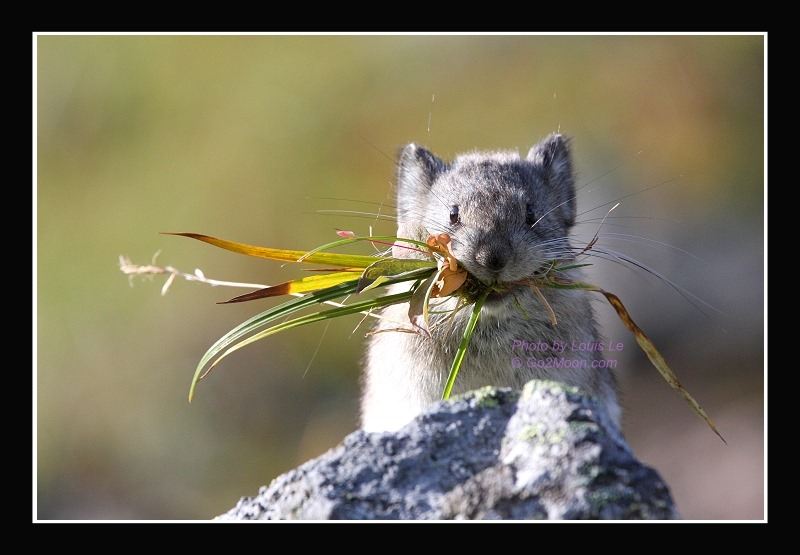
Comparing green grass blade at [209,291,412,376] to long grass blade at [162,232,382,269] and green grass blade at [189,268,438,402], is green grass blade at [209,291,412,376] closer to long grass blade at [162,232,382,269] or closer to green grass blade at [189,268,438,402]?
green grass blade at [189,268,438,402]

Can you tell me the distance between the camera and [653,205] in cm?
1465

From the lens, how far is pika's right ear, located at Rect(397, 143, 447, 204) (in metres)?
7.75

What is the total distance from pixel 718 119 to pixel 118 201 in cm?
947

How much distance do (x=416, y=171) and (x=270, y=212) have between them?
7.36m

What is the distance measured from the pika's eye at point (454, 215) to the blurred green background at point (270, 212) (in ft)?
22.8

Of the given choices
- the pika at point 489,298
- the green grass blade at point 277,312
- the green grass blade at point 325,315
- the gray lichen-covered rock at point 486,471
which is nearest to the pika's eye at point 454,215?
the pika at point 489,298

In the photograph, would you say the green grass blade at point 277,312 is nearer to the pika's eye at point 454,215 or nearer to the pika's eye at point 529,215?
the pika's eye at point 454,215

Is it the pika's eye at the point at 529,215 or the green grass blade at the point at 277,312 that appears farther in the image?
the pika's eye at the point at 529,215

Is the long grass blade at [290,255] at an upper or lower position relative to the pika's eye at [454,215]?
lower

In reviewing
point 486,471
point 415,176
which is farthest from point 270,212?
point 486,471

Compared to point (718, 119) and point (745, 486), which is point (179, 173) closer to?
point (718, 119)

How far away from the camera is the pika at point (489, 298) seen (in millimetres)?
6289

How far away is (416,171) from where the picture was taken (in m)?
7.84

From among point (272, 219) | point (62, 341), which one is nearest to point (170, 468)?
point (62, 341)
